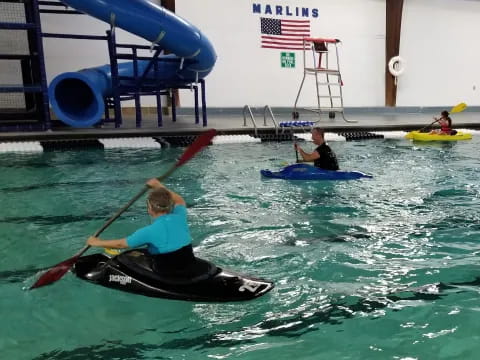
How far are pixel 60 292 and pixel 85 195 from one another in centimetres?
266

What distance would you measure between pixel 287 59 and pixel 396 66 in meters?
3.79

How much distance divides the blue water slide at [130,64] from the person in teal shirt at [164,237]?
19.7ft

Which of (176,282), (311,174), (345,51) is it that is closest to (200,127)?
(311,174)

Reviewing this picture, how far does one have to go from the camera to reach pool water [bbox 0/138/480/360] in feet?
8.58

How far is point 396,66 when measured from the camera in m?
15.7

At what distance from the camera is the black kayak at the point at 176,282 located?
9.76ft

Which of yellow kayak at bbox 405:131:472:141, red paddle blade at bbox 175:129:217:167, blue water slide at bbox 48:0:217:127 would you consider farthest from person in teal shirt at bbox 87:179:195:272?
yellow kayak at bbox 405:131:472:141

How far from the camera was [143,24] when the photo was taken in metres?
8.27

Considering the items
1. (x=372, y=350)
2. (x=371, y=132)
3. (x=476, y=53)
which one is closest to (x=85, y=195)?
(x=372, y=350)

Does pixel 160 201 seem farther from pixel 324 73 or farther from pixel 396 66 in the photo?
pixel 396 66

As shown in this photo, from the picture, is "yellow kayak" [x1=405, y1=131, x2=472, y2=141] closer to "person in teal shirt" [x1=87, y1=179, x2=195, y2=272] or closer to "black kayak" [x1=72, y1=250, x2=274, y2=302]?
"black kayak" [x1=72, y1=250, x2=274, y2=302]

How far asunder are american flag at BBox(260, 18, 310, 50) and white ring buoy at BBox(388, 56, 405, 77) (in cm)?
294

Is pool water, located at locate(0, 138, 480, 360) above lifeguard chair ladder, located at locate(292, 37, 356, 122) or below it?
below

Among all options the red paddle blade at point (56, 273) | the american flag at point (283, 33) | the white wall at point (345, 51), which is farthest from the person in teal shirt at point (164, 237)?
the american flag at point (283, 33)
